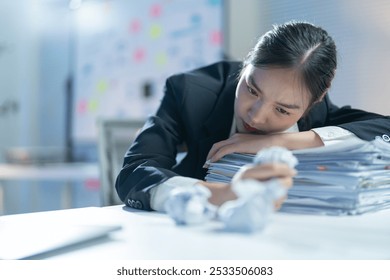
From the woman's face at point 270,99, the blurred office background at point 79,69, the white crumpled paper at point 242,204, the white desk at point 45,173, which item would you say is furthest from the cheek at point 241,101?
the white desk at point 45,173

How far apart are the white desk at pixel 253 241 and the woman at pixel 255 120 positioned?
108mm

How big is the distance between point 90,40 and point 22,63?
0.63m

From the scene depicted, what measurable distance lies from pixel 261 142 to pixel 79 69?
2.42m

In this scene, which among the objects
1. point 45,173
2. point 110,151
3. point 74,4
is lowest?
point 45,173

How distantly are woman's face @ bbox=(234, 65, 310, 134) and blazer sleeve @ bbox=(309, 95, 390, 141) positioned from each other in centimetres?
9

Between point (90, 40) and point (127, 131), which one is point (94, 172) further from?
point (90, 40)

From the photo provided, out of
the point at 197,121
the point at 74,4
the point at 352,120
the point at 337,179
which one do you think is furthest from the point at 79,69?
the point at 337,179

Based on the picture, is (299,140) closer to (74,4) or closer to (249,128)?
(249,128)

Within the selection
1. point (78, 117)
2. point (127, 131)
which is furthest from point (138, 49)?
point (127, 131)

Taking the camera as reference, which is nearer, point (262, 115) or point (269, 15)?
point (262, 115)

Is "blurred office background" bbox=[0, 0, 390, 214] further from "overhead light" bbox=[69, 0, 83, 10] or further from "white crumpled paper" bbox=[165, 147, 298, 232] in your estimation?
"white crumpled paper" bbox=[165, 147, 298, 232]

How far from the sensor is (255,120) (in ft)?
2.35

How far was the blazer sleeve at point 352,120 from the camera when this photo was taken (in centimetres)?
73

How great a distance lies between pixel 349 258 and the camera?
0.39 m
